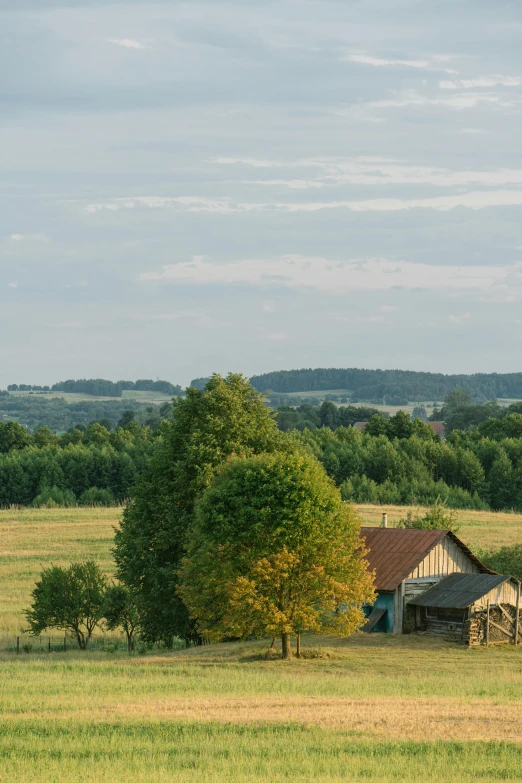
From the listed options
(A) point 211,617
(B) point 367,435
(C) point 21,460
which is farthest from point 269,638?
(B) point 367,435

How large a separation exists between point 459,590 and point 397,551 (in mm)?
3612

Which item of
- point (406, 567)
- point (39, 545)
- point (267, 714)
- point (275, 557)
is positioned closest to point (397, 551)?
point (406, 567)

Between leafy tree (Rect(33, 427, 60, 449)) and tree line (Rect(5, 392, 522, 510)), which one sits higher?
leafy tree (Rect(33, 427, 60, 449))

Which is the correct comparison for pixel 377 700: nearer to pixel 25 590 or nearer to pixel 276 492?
pixel 276 492

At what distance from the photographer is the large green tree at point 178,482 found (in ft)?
150

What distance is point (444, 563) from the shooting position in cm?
4712

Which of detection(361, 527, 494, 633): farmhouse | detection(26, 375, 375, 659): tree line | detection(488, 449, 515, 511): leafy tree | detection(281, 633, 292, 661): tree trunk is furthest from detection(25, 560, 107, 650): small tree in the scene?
detection(488, 449, 515, 511): leafy tree

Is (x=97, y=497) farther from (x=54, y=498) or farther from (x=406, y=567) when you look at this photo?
(x=406, y=567)

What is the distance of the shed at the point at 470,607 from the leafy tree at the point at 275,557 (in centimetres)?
474

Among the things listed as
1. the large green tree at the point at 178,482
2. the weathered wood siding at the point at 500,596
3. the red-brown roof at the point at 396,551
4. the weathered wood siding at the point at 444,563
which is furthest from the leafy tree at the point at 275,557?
the weathered wood siding at the point at 444,563

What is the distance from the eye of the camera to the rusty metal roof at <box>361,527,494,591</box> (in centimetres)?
4556

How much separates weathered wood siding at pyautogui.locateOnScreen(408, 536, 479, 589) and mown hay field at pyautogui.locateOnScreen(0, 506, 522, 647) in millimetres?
18788

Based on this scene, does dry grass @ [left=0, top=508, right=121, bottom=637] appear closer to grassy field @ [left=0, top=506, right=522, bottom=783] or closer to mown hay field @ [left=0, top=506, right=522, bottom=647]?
mown hay field @ [left=0, top=506, right=522, bottom=647]

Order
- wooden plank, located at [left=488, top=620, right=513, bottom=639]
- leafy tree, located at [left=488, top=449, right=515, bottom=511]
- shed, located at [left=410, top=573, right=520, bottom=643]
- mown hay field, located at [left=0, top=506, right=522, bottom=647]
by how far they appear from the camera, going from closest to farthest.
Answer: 1. shed, located at [left=410, top=573, right=520, bottom=643]
2. wooden plank, located at [left=488, top=620, right=513, bottom=639]
3. mown hay field, located at [left=0, top=506, right=522, bottom=647]
4. leafy tree, located at [left=488, top=449, right=515, bottom=511]
